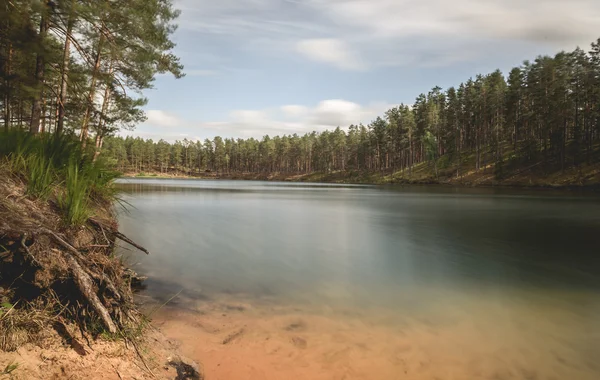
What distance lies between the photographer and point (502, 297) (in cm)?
834

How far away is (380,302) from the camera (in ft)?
25.7

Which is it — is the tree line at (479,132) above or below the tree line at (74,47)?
above

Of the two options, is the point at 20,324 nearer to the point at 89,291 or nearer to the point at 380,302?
the point at 89,291

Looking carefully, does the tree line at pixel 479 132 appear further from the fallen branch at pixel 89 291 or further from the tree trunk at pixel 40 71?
the fallen branch at pixel 89 291

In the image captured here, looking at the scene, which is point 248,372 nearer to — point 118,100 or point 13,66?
point 118,100

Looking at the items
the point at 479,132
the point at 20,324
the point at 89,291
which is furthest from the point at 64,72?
the point at 479,132

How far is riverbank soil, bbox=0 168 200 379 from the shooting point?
3127 mm

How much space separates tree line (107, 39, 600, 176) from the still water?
5.97 metres

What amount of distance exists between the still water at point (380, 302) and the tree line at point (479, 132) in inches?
235

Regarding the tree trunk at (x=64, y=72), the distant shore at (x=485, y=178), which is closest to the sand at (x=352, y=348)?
the tree trunk at (x=64, y=72)

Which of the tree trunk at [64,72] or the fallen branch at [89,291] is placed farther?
the tree trunk at [64,72]

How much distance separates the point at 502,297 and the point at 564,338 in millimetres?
2236

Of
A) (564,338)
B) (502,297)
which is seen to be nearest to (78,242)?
(564,338)

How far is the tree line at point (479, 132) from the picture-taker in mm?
57812
